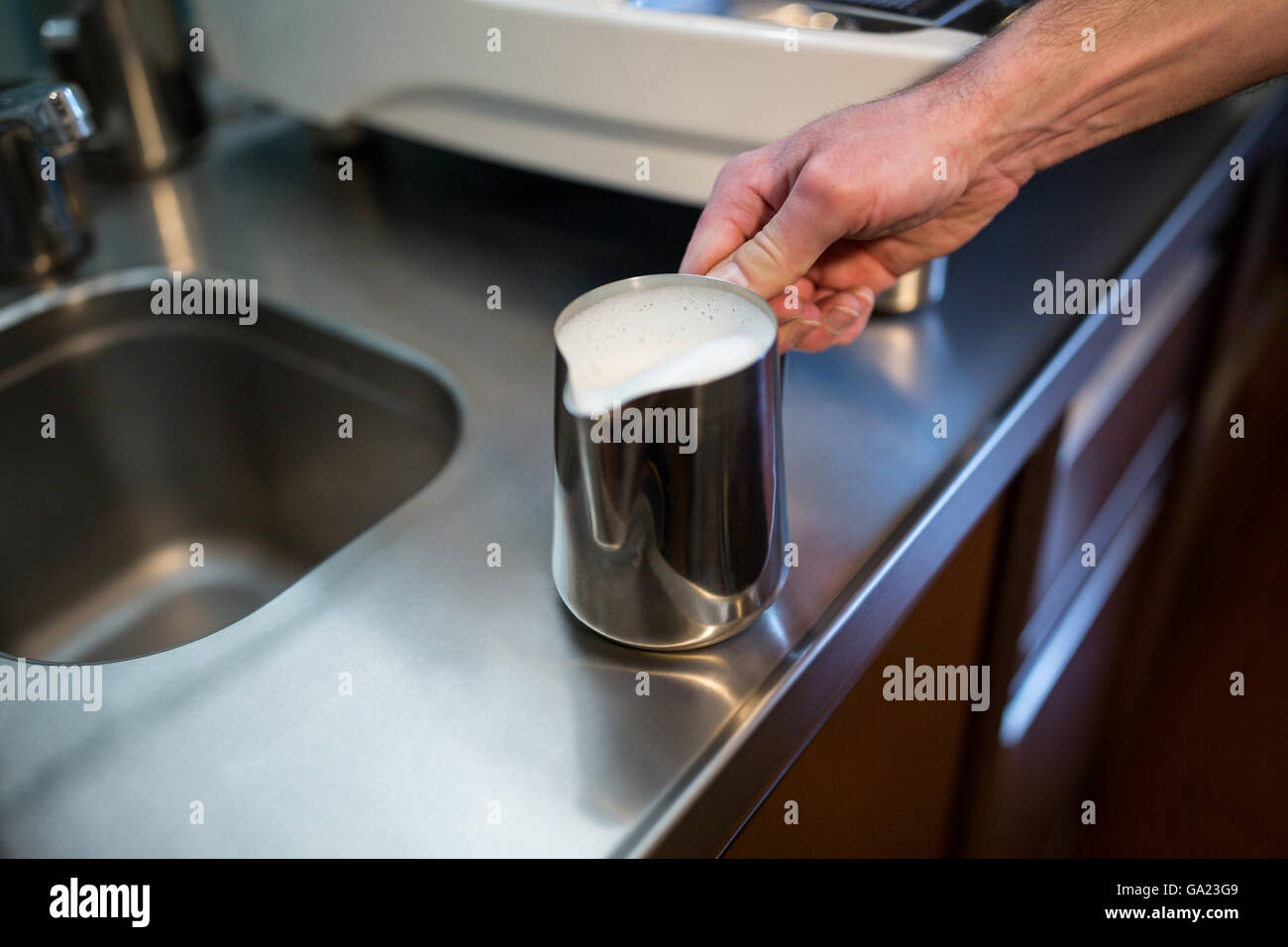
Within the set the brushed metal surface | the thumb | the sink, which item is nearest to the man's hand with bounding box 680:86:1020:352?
the thumb

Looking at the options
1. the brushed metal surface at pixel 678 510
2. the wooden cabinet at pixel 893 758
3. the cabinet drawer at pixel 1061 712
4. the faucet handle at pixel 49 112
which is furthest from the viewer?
the cabinet drawer at pixel 1061 712

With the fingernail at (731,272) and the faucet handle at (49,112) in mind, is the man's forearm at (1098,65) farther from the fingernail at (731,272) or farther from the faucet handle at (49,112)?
the faucet handle at (49,112)

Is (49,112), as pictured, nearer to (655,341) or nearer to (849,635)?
(655,341)

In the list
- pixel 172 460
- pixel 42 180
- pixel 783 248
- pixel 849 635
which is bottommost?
pixel 849 635

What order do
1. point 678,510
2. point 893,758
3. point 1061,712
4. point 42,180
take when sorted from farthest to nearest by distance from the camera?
point 1061,712, point 42,180, point 893,758, point 678,510

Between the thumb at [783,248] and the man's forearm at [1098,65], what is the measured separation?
0.44 feet

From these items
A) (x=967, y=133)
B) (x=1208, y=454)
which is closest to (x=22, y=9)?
(x=967, y=133)

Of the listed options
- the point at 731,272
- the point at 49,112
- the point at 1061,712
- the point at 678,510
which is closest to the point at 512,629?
the point at 678,510

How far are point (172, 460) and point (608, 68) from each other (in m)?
0.48

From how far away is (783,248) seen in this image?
59 cm

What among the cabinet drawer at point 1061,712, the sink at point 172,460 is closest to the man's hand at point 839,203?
the sink at point 172,460

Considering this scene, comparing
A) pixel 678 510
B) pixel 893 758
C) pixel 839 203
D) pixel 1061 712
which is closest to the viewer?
pixel 678 510

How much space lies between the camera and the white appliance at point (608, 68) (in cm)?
64
